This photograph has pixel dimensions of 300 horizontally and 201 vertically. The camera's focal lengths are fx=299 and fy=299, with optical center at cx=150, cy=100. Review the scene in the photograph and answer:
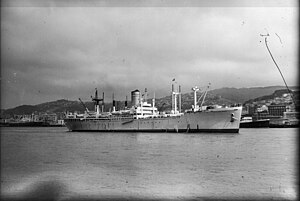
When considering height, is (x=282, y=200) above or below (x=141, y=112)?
below

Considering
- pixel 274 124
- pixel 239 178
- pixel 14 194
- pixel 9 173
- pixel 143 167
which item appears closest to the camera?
pixel 14 194

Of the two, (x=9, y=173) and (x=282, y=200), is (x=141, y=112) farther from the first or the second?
(x=282, y=200)

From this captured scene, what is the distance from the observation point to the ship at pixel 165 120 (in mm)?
44094

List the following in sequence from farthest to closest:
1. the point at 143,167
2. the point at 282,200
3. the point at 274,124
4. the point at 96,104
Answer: the point at 274,124, the point at 96,104, the point at 143,167, the point at 282,200

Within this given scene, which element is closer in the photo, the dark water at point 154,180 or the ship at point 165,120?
the dark water at point 154,180

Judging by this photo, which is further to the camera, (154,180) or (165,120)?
(165,120)

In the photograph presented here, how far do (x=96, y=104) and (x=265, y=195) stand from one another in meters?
66.6

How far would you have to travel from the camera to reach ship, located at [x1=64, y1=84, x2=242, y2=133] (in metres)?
44.1

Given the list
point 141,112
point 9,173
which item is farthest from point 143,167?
point 141,112

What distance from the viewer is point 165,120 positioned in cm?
5069

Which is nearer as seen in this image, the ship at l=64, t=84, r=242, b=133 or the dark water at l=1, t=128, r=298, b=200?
the dark water at l=1, t=128, r=298, b=200

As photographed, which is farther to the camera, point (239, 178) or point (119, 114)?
point (119, 114)

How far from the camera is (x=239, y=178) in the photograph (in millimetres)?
11688

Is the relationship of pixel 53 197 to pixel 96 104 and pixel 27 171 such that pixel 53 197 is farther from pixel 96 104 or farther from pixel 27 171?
pixel 96 104
